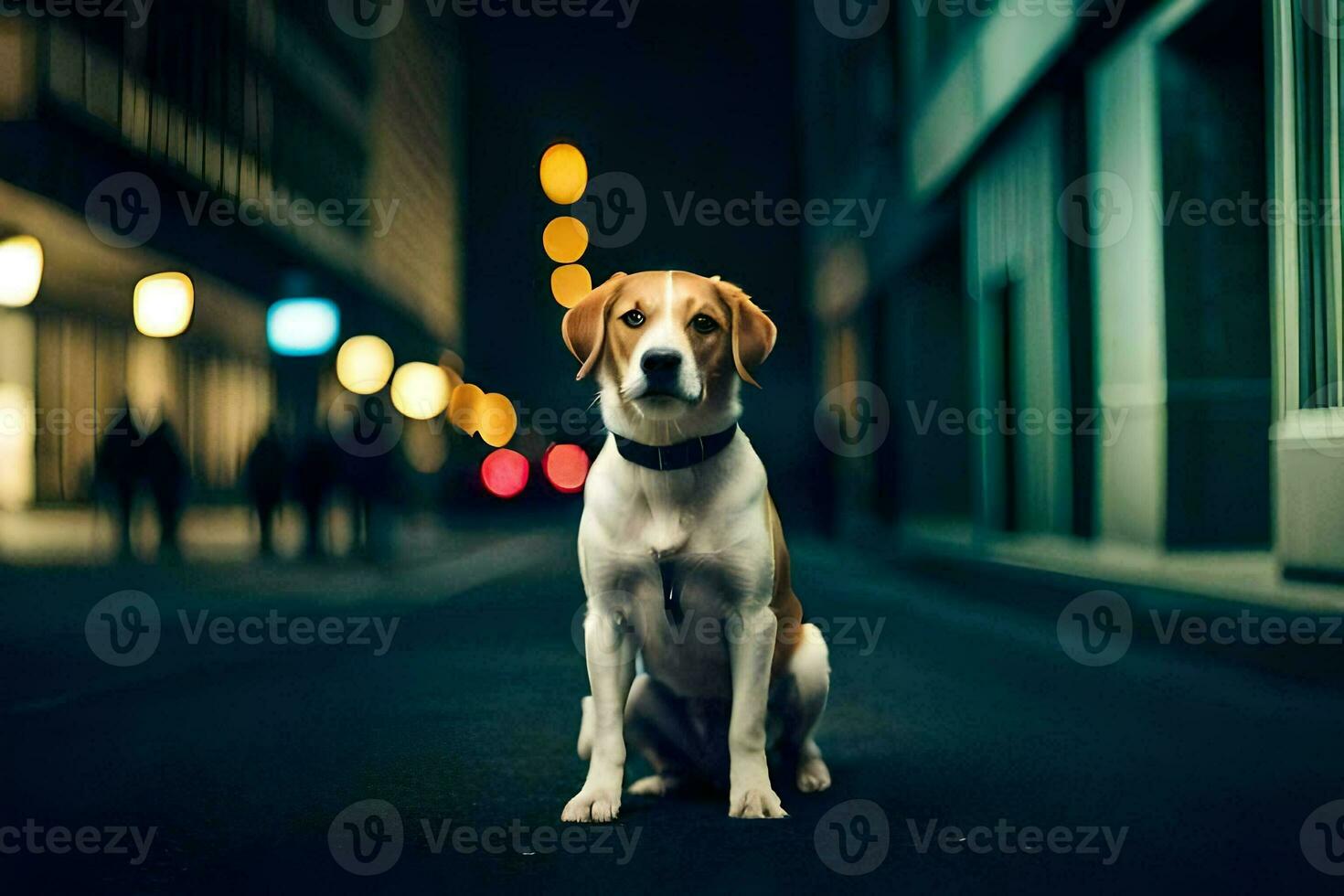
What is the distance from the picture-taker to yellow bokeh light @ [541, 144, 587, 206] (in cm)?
2509

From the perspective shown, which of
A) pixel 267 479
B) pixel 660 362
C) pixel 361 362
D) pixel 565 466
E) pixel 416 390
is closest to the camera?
pixel 660 362

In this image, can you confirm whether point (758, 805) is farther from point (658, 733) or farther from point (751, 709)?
point (658, 733)

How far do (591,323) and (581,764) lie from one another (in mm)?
1906

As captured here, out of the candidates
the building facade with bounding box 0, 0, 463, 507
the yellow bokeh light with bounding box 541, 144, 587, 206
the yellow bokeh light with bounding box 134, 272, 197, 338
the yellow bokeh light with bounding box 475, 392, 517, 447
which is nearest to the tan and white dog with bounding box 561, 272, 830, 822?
the yellow bokeh light with bounding box 134, 272, 197, 338

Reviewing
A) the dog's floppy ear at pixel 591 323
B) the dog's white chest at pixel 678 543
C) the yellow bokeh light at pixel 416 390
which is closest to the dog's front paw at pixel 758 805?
the dog's white chest at pixel 678 543

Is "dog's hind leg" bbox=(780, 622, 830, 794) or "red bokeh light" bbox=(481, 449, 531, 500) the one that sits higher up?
"red bokeh light" bbox=(481, 449, 531, 500)

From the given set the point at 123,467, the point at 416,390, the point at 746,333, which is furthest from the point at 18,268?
the point at 416,390

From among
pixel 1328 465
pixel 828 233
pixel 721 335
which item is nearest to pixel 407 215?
pixel 828 233

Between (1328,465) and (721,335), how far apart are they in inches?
270

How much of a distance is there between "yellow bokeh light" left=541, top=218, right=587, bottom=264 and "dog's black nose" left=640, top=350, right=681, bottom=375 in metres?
50.5

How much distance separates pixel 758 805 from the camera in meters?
4.53

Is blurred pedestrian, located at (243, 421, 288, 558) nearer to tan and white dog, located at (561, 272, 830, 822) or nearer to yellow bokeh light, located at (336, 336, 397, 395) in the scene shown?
yellow bokeh light, located at (336, 336, 397, 395)

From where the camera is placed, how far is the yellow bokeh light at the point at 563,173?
82.3 feet

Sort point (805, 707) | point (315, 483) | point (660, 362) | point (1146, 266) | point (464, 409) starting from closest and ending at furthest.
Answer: point (660, 362)
point (805, 707)
point (1146, 266)
point (315, 483)
point (464, 409)
